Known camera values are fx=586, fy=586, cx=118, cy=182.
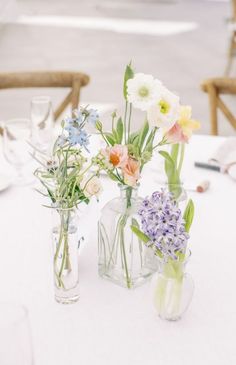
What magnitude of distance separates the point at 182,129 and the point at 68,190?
10.8 inches

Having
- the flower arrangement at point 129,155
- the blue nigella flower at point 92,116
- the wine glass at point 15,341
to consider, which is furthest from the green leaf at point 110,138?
the wine glass at point 15,341

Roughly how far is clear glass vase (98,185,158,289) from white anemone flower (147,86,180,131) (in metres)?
0.13

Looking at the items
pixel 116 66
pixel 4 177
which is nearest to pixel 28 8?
pixel 116 66

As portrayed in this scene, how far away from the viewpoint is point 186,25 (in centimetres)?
589

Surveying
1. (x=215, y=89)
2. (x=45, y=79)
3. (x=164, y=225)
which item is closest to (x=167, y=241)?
(x=164, y=225)

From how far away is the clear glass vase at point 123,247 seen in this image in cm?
105

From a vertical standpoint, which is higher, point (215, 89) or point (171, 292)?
point (215, 89)

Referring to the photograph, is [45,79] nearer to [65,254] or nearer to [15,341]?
[65,254]

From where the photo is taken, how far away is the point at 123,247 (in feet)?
3.51

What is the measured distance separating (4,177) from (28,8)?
536 centimetres

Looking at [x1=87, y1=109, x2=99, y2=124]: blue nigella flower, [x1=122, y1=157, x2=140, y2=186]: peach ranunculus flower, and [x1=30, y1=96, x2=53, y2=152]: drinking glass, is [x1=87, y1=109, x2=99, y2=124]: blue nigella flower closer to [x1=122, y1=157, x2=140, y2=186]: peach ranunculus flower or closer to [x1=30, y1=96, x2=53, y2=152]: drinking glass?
[x1=122, y1=157, x2=140, y2=186]: peach ranunculus flower

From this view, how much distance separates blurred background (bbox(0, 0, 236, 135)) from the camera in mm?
4094

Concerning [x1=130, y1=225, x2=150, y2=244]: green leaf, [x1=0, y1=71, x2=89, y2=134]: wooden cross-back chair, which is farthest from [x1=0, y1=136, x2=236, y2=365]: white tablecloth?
[x1=0, y1=71, x2=89, y2=134]: wooden cross-back chair

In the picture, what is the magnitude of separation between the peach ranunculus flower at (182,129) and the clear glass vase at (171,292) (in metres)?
0.23
